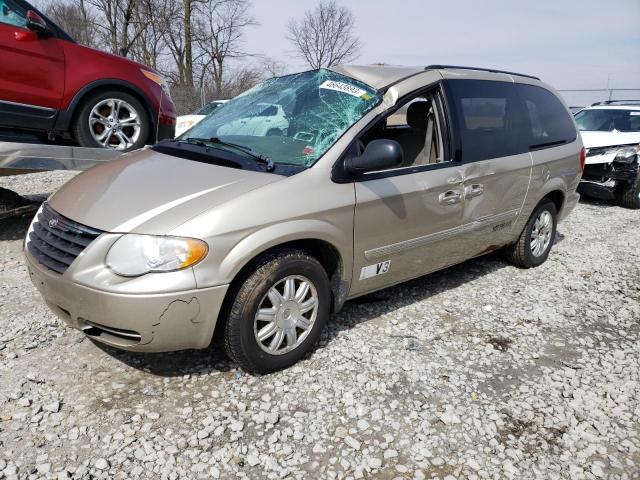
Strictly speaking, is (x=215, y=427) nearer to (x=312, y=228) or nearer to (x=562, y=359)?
(x=312, y=228)

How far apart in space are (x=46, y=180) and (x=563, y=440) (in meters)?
8.49

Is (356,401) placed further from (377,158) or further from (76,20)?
(76,20)

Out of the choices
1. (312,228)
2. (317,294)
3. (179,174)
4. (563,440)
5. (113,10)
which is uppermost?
(113,10)

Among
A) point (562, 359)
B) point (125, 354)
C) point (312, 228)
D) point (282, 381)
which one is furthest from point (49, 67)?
point (562, 359)

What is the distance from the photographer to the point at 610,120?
9.27 m

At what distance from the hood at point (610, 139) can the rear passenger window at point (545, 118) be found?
378cm

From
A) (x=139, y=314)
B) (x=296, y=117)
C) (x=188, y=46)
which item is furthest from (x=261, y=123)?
(x=188, y=46)

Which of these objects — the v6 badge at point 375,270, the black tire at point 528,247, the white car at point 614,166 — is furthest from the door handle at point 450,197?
the white car at point 614,166

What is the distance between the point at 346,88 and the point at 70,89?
288 cm

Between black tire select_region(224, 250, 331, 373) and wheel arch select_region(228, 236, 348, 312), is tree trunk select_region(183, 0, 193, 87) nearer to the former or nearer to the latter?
wheel arch select_region(228, 236, 348, 312)

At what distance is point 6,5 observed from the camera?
441cm

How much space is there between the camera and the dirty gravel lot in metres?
2.35

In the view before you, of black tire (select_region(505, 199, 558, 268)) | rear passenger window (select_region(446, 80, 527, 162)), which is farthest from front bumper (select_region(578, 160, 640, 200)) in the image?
rear passenger window (select_region(446, 80, 527, 162))

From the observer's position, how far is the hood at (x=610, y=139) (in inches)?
324
